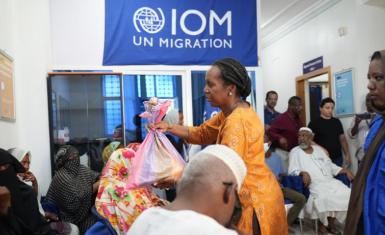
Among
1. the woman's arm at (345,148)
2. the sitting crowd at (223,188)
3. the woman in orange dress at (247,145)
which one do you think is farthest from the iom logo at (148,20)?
the woman in orange dress at (247,145)

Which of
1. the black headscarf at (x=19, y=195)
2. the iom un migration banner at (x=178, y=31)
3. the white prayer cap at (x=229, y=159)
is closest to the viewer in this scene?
the white prayer cap at (x=229, y=159)

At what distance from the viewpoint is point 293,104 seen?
586cm

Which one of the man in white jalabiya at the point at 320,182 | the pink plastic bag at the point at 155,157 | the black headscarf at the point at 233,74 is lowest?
the man in white jalabiya at the point at 320,182

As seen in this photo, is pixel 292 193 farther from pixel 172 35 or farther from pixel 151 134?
pixel 151 134

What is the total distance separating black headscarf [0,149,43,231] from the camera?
2.61m

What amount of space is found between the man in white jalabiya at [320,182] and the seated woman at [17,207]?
279cm

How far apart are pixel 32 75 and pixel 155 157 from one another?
2684mm

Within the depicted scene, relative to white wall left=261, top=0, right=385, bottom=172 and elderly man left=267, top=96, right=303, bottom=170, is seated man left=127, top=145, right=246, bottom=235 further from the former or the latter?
white wall left=261, top=0, right=385, bottom=172

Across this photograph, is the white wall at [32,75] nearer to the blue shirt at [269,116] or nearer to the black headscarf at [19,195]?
the black headscarf at [19,195]

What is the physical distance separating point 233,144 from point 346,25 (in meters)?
5.02

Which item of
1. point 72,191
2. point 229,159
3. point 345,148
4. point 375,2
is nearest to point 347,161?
point 345,148

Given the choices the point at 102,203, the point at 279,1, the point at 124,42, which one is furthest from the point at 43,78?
the point at 279,1

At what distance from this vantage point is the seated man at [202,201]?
2.82 feet

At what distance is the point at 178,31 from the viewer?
4.92m
